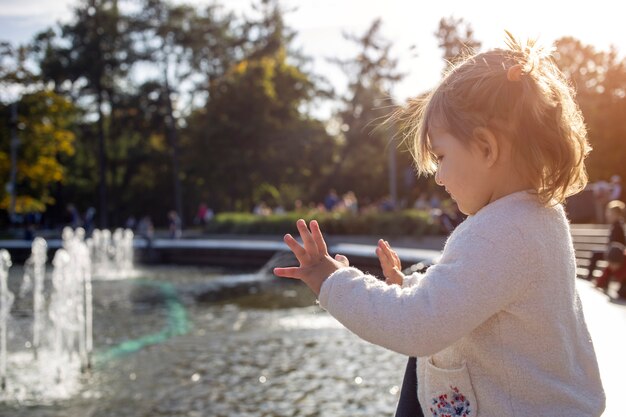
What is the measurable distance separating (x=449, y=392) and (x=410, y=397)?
0.23 m

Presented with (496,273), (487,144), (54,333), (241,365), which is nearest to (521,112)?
(487,144)

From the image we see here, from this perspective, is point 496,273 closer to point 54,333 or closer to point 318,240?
point 318,240

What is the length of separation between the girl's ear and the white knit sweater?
85 millimetres

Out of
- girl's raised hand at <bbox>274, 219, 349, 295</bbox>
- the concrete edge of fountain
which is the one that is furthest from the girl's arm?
the concrete edge of fountain

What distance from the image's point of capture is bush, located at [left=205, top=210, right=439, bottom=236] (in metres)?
21.3

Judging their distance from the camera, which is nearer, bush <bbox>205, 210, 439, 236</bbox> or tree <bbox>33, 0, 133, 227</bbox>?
bush <bbox>205, 210, 439, 236</bbox>

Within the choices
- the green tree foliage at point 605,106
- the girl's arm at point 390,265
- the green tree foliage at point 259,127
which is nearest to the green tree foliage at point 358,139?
the green tree foliage at point 259,127

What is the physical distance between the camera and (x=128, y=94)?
4147 centimetres

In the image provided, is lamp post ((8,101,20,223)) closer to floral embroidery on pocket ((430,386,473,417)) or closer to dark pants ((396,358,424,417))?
dark pants ((396,358,424,417))

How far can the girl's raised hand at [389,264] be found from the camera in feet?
5.90

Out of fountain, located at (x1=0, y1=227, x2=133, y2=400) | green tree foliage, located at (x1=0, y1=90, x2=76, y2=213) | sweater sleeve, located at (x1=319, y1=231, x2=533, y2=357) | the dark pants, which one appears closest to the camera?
sweater sleeve, located at (x1=319, y1=231, x2=533, y2=357)

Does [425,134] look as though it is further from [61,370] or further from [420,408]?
[61,370]

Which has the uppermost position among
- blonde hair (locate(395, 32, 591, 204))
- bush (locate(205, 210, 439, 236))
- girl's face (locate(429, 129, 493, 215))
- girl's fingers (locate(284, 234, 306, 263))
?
blonde hair (locate(395, 32, 591, 204))

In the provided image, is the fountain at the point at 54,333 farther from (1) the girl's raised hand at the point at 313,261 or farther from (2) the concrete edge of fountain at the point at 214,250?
(1) the girl's raised hand at the point at 313,261
